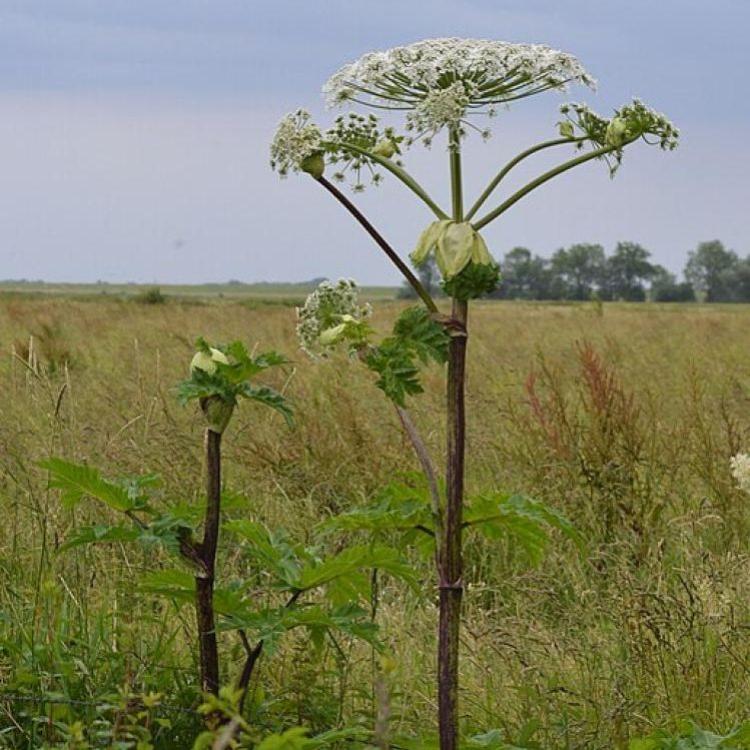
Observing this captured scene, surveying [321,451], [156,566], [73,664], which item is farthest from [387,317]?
[73,664]

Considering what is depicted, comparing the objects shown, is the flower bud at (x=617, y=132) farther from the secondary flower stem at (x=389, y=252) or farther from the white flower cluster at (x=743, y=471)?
the white flower cluster at (x=743, y=471)

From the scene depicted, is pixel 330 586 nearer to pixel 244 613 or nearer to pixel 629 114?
pixel 244 613

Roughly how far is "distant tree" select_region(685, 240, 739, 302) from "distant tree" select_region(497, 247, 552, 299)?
15.5 meters

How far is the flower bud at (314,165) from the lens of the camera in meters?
2.05

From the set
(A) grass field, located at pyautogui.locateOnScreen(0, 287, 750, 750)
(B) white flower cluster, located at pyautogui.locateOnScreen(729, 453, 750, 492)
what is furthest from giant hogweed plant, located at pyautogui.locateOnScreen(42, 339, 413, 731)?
(B) white flower cluster, located at pyautogui.locateOnScreen(729, 453, 750, 492)

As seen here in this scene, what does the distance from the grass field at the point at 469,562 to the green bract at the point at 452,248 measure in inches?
26.6

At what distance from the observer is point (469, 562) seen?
16.5 feet

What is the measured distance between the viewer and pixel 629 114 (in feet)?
6.81

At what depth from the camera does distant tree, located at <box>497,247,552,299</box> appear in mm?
93938

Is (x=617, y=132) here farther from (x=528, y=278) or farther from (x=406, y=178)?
(x=528, y=278)

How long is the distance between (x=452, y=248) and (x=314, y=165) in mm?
326

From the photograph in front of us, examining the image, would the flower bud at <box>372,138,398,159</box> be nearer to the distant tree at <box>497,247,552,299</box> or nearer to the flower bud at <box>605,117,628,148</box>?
the flower bud at <box>605,117,628,148</box>

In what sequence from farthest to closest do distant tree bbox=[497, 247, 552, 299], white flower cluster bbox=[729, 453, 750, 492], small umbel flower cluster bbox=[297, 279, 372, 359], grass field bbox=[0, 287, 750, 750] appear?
1. distant tree bbox=[497, 247, 552, 299]
2. grass field bbox=[0, 287, 750, 750]
3. white flower cluster bbox=[729, 453, 750, 492]
4. small umbel flower cluster bbox=[297, 279, 372, 359]

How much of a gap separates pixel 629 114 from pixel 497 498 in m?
0.70
